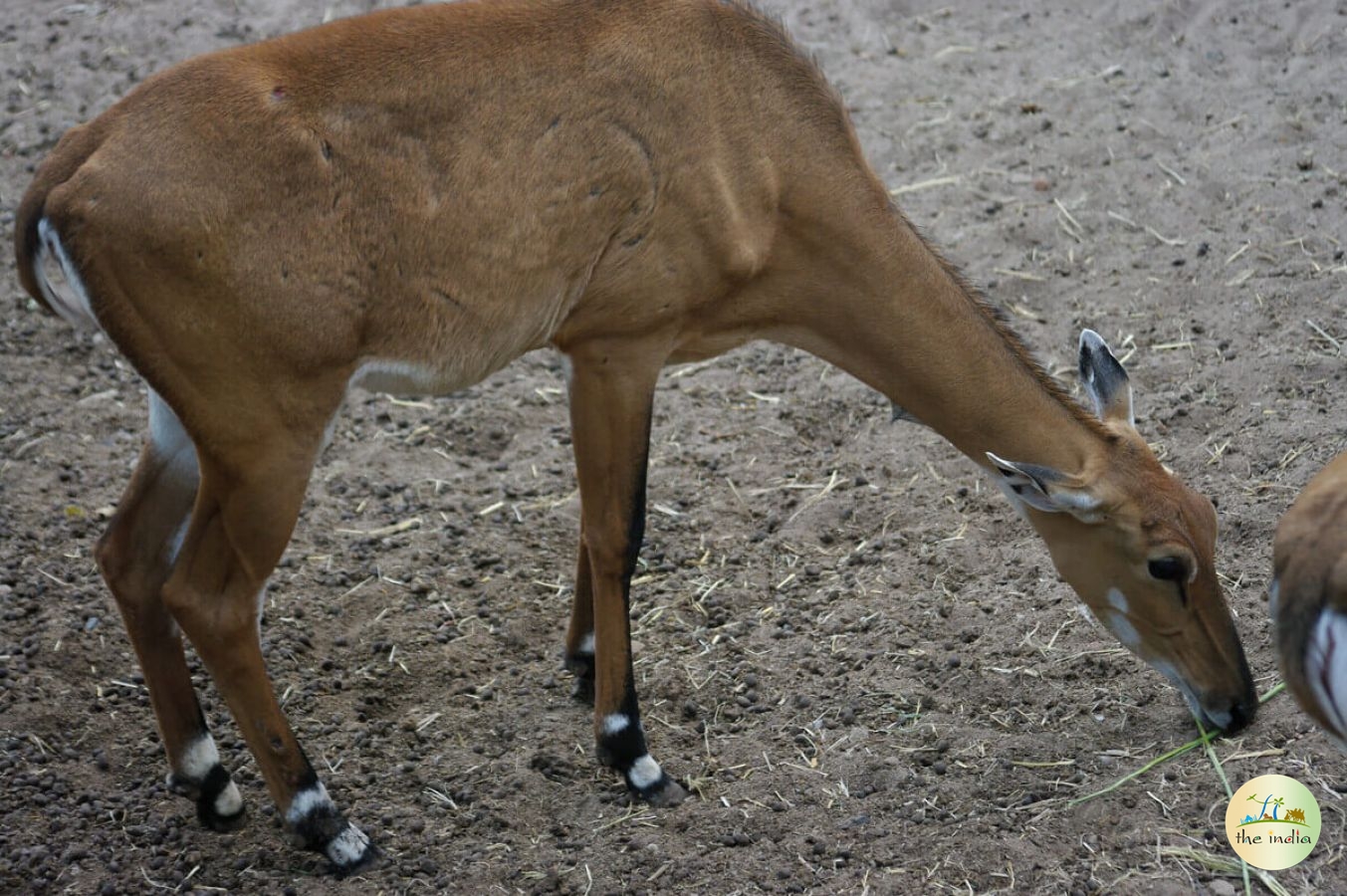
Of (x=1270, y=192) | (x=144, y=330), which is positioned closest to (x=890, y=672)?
(x=144, y=330)

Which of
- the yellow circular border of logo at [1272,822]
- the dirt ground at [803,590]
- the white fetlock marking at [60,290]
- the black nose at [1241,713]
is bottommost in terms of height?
the dirt ground at [803,590]

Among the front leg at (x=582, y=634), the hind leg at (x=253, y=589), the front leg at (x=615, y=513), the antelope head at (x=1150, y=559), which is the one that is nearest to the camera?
the hind leg at (x=253, y=589)

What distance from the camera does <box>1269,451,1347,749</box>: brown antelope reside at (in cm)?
298

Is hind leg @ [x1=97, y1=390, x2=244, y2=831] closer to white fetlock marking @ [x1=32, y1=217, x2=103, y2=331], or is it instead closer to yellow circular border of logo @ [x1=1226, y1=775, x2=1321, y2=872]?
white fetlock marking @ [x1=32, y1=217, x2=103, y2=331]

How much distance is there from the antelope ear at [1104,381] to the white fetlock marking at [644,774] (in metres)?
1.98

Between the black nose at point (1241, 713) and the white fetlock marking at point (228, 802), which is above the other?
the black nose at point (1241, 713)

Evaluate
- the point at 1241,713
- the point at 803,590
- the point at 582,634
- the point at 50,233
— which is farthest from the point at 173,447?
the point at 1241,713

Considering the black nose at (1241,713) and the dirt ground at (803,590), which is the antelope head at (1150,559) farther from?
the dirt ground at (803,590)

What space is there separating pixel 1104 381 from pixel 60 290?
348 cm

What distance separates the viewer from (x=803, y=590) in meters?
5.71

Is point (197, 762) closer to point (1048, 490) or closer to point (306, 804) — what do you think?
point (306, 804)

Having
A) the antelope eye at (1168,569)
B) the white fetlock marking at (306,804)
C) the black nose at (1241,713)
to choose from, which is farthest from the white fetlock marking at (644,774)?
the black nose at (1241,713)

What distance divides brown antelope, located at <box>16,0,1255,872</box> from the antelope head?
1 cm

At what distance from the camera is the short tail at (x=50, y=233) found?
13.1 ft
